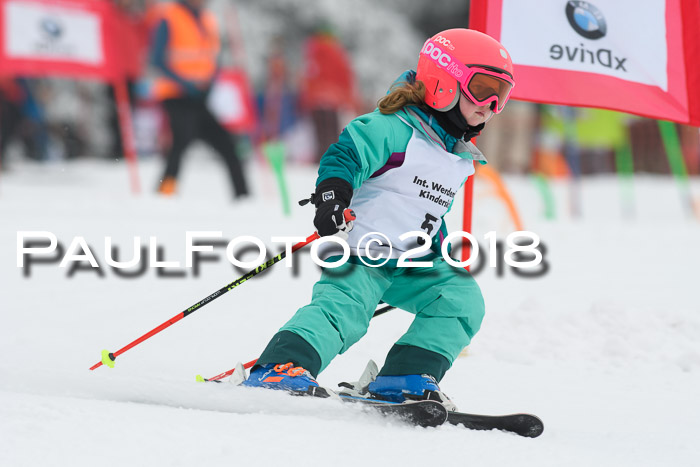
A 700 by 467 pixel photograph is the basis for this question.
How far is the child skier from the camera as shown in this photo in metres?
2.72

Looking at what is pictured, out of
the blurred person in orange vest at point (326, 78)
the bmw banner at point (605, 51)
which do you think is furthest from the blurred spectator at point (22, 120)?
the bmw banner at point (605, 51)

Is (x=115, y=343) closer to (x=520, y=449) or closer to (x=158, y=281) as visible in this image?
(x=158, y=281)

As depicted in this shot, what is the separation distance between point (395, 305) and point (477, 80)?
0.79 m

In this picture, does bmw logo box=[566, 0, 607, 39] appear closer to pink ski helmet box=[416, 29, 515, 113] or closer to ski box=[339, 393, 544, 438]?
pink ski helmet box=[416, 29, 515, 113]

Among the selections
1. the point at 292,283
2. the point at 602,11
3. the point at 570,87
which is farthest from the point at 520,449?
the point at 292,283

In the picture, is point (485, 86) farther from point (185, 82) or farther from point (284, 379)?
point (185, 82)

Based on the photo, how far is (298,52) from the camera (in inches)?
708

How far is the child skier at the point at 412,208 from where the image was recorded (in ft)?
8.92

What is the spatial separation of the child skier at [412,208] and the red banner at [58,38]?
6365mm

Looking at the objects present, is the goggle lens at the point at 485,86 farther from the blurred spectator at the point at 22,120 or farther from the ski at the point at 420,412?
the blurred spectator at the point at 22,120

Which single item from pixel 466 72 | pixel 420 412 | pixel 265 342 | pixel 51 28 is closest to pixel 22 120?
pixel 51 28

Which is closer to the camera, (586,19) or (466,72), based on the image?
(466,72)

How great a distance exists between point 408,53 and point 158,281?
13.7 m

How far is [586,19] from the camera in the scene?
3.86m
